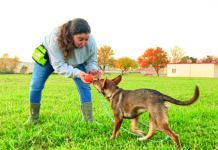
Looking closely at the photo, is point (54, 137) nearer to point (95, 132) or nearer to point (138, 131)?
point (95, 132)

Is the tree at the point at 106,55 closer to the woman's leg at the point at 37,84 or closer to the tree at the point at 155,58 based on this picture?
the tree at the point at 155,58

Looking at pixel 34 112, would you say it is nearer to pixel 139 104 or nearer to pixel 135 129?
pixel 135 129

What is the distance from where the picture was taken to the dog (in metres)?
4.86

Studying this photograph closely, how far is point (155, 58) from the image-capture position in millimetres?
107938

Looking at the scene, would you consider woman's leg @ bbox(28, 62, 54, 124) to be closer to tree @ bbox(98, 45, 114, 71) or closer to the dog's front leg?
the dog's front leg

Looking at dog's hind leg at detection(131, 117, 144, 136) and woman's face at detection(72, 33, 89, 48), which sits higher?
woman's face at detection(72, 33, 89, 48)

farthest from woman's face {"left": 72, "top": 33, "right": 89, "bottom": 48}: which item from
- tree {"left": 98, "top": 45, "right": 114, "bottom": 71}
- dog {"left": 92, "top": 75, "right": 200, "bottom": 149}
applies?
tree {"left": 98, "top": 45, "right": 114, "bottom": 71}

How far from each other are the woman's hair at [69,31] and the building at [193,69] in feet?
307

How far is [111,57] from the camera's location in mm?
110875

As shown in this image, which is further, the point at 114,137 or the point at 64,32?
the point at 64,32

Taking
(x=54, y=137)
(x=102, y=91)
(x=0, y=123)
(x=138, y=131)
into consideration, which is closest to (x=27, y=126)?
(x=0, y=123)

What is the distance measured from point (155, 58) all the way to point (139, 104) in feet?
341

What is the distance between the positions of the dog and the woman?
0.49 m

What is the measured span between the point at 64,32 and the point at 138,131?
85.5 inches
